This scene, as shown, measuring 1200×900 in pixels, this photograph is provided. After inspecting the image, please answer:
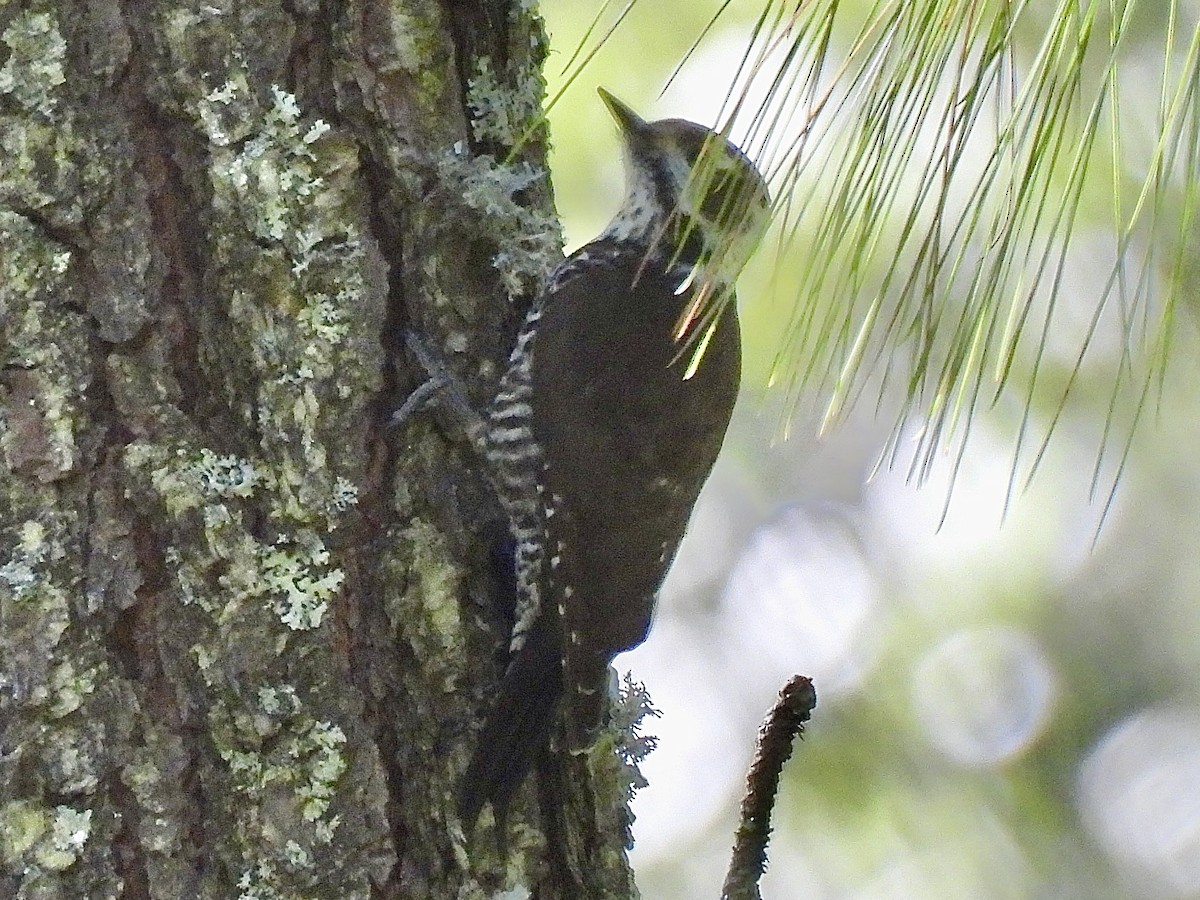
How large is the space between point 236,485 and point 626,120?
136cm

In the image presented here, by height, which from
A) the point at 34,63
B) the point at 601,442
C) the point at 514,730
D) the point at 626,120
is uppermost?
the point at 626,120

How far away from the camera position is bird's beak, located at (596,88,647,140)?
9.53ft

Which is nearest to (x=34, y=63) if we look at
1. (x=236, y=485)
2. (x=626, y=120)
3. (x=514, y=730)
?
(x=236, y=485)

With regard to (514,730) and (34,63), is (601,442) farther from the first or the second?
(34,63)

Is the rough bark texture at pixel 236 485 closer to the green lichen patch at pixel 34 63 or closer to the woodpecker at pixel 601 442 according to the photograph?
the green lichen patch at pixel 34 63

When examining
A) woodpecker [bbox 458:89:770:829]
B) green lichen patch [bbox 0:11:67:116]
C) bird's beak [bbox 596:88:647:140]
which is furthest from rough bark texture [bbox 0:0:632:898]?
bird's beak [bbox 596:88:647:140]

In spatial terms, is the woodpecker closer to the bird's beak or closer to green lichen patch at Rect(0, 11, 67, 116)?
the bird's beak

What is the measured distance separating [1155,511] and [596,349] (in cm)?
142

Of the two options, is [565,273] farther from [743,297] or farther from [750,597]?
[750,597]

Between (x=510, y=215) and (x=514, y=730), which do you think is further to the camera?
(x=510, y=215)

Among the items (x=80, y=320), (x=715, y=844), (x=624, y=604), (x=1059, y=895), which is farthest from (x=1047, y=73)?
(x=715, y=844)

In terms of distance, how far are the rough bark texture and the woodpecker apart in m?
0.21

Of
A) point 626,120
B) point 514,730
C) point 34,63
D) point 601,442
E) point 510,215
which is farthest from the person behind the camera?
point 626,120

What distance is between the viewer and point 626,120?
9.62 ft
